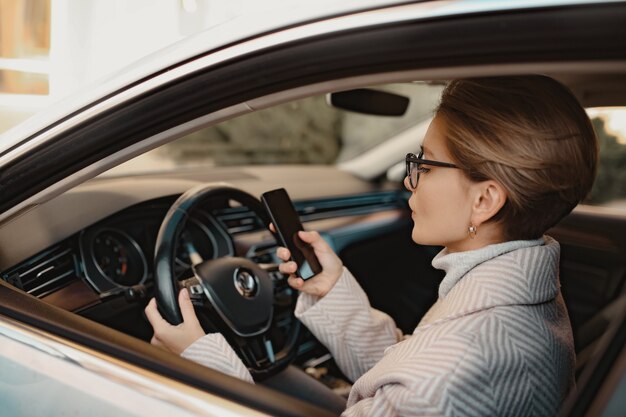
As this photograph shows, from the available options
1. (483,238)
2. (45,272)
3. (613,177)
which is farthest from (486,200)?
(613,177)

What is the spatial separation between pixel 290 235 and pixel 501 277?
2.47ft

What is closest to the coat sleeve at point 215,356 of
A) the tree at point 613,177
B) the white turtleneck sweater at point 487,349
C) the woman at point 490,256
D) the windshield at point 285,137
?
the woman at point 490,256

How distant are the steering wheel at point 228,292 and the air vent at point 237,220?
1.11 ft

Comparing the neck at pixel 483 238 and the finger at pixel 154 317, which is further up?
the neck at pixel 483 238

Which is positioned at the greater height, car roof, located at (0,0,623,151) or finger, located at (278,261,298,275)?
car roof, located at (0,0,623,151)

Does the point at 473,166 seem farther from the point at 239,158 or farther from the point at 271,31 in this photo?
the point at 239,158

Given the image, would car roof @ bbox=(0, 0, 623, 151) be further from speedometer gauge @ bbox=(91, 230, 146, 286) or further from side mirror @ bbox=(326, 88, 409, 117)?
side mirror @ bbox=(326, 88, 409, 117)

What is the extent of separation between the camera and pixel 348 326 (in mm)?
1736

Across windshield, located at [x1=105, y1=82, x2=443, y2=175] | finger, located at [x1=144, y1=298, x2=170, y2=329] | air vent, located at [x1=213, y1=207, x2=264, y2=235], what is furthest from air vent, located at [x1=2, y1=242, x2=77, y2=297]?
windshield, located at [x1=105, y1=82, x2=443, y2=175]

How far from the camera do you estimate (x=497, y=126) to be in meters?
1.19

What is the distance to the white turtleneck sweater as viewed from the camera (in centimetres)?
101

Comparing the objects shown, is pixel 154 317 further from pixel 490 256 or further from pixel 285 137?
pixel 285 137

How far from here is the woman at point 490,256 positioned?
1.03 metres

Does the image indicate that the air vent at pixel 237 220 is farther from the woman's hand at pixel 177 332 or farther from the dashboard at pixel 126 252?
the woman's hand at pixel 177 332
